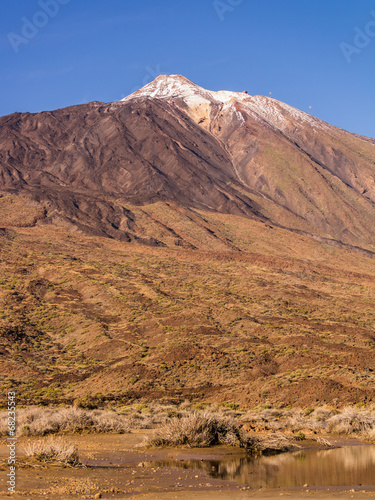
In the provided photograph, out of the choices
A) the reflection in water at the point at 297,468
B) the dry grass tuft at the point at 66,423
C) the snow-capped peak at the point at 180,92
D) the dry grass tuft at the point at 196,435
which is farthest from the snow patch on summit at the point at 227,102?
the reflection in water at the point at 297,468

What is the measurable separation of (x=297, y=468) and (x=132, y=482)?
4.53m

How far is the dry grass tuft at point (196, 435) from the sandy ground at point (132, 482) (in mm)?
757

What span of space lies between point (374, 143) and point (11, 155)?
107 meters

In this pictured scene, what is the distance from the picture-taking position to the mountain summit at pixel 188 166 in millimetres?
105625

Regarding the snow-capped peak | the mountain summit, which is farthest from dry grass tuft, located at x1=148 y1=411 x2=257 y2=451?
the snow-capped peak

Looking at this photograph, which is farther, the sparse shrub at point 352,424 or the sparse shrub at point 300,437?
the sparse shrub at point 352,424

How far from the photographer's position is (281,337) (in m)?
41.2

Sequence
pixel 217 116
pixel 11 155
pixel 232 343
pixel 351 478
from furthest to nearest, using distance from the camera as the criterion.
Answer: pixel 217 116 → pixel 11 155 → pixel 232 343 → pixel 351 478

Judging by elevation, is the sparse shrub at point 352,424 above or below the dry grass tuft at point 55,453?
below

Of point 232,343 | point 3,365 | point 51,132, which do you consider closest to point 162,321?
point 232,343

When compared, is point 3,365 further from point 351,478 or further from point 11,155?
point 11,155

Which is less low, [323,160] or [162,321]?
[323,160]

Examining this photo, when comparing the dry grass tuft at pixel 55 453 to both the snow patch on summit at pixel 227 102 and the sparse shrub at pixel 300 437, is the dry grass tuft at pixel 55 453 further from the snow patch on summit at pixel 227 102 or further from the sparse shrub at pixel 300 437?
the snow patch on summit at pixel 227 102

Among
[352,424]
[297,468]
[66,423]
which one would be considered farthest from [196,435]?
[352,424]
